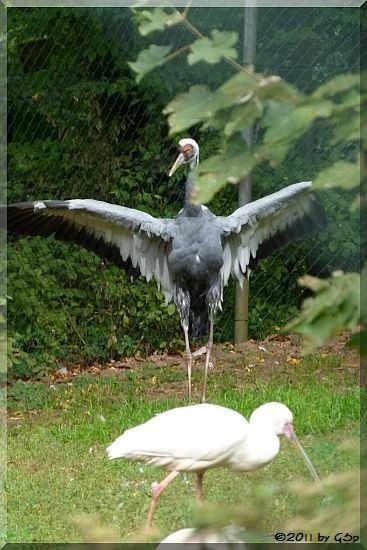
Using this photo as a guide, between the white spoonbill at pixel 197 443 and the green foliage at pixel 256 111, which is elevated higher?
the green foliage at pixel 256 111

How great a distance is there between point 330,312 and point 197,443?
2459 mm

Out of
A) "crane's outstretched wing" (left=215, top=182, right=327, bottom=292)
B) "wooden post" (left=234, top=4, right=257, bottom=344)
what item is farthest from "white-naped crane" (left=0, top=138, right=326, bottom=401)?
"wooden post" (left=234, top=4, right=257, bottom=344)

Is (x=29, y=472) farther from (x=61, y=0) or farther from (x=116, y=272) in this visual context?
(x=61, y=0)

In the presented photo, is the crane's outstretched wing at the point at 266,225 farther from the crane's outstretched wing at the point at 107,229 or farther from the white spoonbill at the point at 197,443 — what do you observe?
the white spoonbill at the point at 197,443

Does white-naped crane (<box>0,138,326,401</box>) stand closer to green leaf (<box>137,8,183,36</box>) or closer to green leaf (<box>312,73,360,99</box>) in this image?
green leaf (<box>137,8,183,36</box>)

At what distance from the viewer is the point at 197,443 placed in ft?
11.3

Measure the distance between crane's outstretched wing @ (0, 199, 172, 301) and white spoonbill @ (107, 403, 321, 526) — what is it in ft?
8.11

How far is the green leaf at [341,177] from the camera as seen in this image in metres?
1.04

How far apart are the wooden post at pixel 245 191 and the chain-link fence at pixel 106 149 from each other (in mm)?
91

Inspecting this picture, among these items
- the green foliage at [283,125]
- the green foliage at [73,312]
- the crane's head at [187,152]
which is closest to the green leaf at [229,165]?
the green foliage at [283,125]

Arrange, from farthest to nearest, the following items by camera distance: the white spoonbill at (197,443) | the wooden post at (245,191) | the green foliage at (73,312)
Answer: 1. the green foliage at (73,312)
2. the wooden post at (245,191)
3. the white spoonbill at (197,443)

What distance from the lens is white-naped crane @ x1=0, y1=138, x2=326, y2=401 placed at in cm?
599

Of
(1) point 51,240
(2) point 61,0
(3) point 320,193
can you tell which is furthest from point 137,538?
(2) point 61,0

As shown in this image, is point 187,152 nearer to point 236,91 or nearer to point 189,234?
point 189,234
